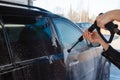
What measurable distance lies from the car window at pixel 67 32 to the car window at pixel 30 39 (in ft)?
0.99

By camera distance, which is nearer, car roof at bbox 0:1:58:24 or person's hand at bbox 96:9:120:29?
person's hand at bbox 96:9:120:29

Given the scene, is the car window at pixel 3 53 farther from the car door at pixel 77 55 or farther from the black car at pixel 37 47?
the car door at pixel 77 55

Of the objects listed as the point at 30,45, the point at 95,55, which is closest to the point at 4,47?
the point at 30,45

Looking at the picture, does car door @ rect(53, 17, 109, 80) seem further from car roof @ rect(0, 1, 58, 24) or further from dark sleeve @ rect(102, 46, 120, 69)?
dark sleeve @ rect(102, 46, 120, 69)

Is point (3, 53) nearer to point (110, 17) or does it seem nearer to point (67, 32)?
point (110, 17)

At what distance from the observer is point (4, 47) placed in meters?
2.48

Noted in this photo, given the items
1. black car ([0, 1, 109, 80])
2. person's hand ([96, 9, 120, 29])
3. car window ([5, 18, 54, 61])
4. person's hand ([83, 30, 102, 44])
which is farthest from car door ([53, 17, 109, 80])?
person's hand ([96, 9, 120, 29])

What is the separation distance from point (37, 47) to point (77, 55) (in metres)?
1.01

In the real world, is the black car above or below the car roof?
below

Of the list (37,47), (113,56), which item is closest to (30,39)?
(37,47)

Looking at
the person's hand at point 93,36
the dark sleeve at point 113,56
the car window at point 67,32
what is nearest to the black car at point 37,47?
the car window at point 67,32

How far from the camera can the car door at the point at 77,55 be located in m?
3.60

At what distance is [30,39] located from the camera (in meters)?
3.00

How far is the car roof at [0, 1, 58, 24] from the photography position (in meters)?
2.60
